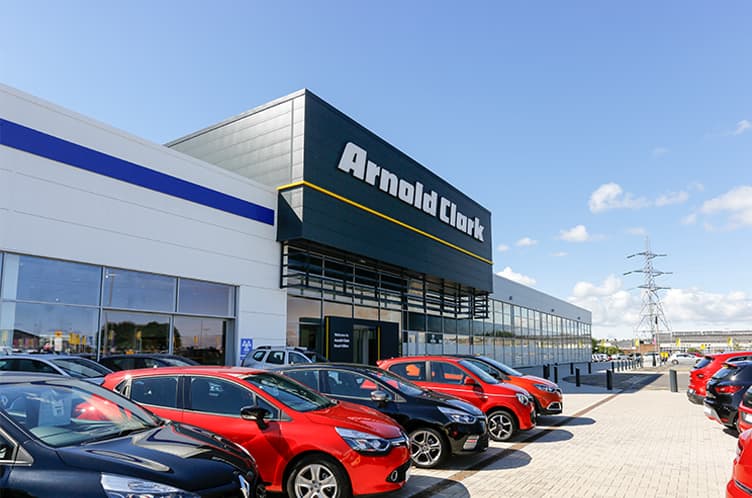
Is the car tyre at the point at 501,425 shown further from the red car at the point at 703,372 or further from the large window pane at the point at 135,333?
the large window pane at the point at 135,333

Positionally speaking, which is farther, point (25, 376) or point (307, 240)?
point (307, 240)

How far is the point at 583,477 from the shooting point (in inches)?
297

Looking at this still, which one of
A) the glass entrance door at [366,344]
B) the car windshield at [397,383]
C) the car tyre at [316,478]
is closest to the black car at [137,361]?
the car windshield at [397,383]

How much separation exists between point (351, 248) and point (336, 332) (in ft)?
10.2

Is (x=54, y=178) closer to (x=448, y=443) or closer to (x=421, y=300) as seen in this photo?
(x=448, y=443)

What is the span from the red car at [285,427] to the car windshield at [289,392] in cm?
2

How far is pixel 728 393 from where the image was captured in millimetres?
10734

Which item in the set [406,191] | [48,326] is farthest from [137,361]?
[406,191]

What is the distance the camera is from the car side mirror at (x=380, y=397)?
26.3 ft

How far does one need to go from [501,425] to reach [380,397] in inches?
133

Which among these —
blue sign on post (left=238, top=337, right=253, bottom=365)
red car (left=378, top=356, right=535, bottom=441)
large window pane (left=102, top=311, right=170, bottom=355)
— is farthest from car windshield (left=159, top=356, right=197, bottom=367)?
red car (left=378, top=356, right=535, bottom=441)

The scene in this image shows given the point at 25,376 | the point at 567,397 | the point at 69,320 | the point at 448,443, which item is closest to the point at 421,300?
the point at 567,397

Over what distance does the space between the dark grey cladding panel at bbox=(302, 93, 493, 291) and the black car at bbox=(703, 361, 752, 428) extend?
11551 millimetres

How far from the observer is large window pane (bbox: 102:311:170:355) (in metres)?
13.9
